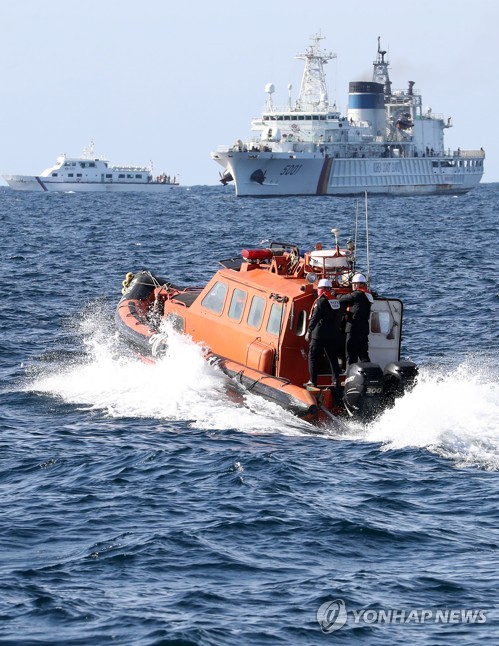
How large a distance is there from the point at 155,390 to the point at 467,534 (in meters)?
7.72

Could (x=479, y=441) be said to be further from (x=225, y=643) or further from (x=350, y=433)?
(x=225, y=643)

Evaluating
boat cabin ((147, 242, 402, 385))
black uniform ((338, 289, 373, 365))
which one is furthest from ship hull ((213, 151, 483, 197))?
black uniform ((338, 289, 373, 365))

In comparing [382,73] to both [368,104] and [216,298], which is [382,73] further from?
[216,298]

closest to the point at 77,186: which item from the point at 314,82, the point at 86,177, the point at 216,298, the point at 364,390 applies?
the point at 86,177

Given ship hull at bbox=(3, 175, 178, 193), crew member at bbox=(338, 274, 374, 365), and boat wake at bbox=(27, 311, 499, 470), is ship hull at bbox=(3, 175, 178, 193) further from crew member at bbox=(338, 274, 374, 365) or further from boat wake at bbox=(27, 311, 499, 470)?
crew member at bbox=(338, 274, 374, 365)

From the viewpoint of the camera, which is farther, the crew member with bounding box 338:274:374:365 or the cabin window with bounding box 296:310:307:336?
the cabin window with bounding box 296:310:307:336

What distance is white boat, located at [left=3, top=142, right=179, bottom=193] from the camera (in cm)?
14325

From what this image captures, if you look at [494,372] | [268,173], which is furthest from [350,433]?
[268,173]

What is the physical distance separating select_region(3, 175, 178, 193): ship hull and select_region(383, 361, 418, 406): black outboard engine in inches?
5109

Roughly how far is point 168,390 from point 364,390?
12.5ft

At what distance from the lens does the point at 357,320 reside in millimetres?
16609

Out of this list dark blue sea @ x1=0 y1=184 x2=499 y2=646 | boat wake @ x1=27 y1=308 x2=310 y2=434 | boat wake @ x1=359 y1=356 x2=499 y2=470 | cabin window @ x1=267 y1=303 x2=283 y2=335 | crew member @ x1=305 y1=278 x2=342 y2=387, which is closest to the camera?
dark blue sea @ x1=0 y1=184 x2=499 y2=646

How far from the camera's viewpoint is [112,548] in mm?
11680

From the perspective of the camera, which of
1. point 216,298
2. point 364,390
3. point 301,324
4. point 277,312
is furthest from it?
point 216,298
